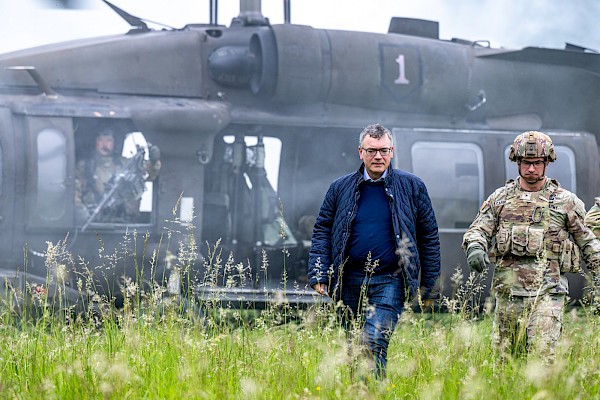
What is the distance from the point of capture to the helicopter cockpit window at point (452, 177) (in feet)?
30.1

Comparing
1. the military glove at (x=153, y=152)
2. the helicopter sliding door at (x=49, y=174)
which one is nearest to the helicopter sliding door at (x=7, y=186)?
the helicopter sliding door at (x=49, y=174)

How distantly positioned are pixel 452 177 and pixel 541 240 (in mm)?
4325

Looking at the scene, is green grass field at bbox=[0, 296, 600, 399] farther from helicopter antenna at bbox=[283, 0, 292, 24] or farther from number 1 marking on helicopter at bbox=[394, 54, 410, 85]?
helicopter antenna at bbox=[283, 0, 292, 24]

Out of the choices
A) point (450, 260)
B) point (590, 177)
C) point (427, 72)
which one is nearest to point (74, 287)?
point (450, 260)

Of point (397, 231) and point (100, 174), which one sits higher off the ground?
point (100, 174)

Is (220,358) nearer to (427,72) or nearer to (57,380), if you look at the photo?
(57,380)

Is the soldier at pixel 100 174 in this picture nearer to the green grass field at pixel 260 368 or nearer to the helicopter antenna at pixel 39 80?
the helicopter antenna at pixel 39 80

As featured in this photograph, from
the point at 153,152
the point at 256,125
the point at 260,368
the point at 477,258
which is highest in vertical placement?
the point at 256,125

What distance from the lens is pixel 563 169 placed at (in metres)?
9.65

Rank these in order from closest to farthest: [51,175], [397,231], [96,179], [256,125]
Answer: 1. [397,231]
2. [51,175]
3. [96,179]
4. [256,125]

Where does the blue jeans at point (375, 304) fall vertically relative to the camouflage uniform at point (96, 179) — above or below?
below

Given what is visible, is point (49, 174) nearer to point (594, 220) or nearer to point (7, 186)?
point (7, 186)

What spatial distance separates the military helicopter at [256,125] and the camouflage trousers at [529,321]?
3.12m

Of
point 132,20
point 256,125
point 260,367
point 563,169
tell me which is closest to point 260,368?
point 260,367
